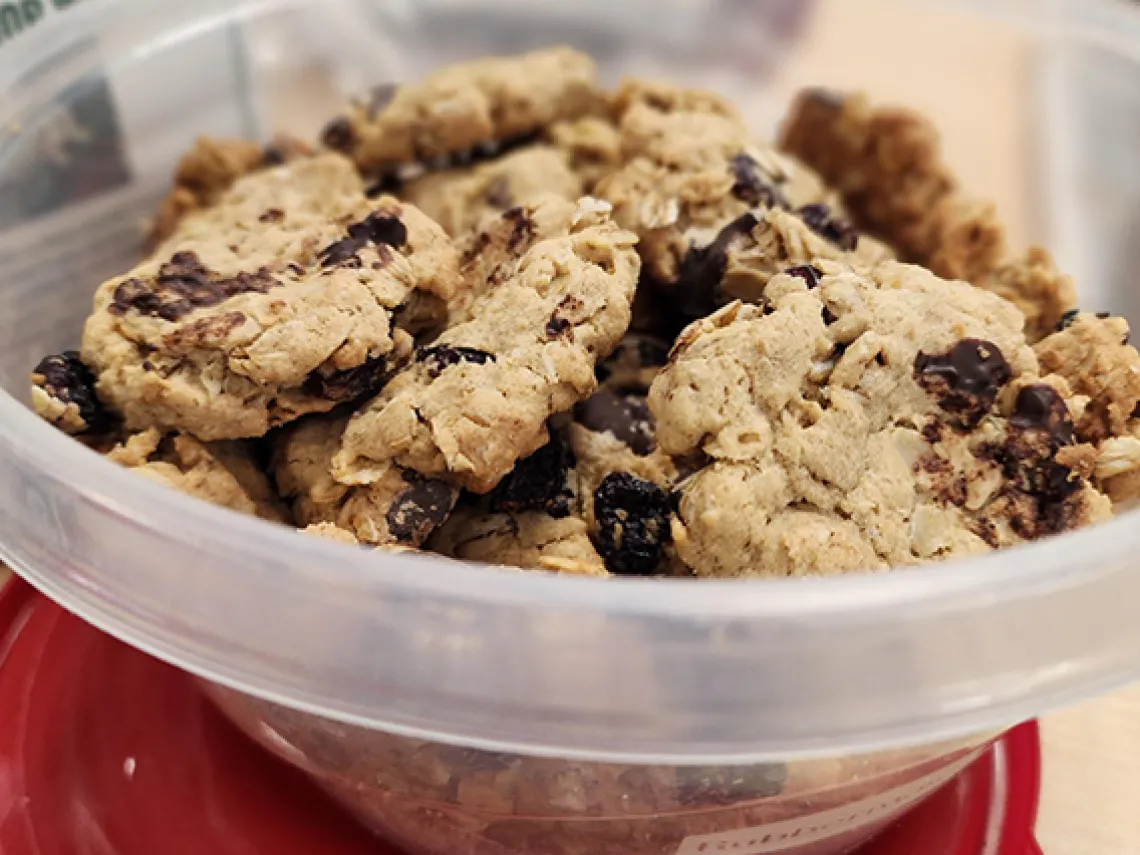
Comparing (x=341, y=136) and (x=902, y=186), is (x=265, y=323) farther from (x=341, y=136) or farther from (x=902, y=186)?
(x=902, y=186)

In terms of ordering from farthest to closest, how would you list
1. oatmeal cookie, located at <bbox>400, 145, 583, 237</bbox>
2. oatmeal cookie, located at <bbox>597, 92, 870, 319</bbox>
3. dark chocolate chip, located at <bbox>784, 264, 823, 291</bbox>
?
oatmeal cookie, located at <bbox>400, 145, 583, 237</bbox> → oatmeal cookie, located at <bbox>597, 92, 870, 319</bbox> → dark chocolate chip, located at <bbox>784, 264, 823, 291</bbox>

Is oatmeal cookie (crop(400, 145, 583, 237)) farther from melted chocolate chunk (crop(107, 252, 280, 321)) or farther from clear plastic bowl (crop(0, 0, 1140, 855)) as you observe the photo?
clear plastic bowl (crop(0, 0, 1140, 855))

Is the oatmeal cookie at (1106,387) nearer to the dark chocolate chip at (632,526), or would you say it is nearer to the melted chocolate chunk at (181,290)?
the dark chocolate chip at (632,526)

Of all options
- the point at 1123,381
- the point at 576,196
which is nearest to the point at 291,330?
the point at 576,196

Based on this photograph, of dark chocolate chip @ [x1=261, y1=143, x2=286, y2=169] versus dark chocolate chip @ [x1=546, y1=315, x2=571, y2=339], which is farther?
dark chocolate chip @ [x1=261, y1=143, x2=286, y2=169]

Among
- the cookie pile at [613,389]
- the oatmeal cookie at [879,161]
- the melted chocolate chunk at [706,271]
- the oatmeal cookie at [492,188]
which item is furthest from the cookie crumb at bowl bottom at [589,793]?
the oatmeal cookie at [879,161]

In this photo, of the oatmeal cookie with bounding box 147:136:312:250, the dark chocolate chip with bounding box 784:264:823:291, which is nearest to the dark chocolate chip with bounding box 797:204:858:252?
the dark chocolate chip with bounding box 784:264:823:291
